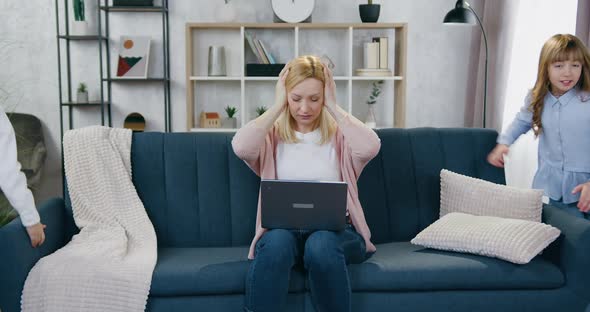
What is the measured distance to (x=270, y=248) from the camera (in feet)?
7.13

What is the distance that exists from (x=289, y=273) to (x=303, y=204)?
0.75 ft

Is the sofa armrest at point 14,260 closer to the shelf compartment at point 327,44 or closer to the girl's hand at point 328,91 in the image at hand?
the girl's hand at point 328,91

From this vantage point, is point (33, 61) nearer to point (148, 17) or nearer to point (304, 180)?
point (148, 17)

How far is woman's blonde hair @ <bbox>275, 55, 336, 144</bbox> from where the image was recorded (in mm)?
2428

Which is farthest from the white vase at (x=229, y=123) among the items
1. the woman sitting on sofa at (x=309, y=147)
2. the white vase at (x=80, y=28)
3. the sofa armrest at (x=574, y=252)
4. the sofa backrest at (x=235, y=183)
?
the sofa armrest at (x=574, y=252)

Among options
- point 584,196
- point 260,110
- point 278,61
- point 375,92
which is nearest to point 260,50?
point 278,61

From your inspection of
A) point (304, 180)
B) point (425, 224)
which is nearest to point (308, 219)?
point (304, 180)

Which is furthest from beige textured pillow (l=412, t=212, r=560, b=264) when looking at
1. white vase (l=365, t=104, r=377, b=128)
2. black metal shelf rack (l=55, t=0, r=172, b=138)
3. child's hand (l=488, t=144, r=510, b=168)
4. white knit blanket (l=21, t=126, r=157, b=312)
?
black metal shelf rack (l=55, t=0, r=172, b=138)

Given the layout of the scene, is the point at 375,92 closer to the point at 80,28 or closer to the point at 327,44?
the point at 327,44

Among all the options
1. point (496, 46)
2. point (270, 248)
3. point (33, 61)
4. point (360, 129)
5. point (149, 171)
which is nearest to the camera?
point (270, 248)

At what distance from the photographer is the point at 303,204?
2.25m

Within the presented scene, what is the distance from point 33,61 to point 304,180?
3.17m

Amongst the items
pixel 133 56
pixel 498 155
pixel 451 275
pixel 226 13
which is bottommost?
pixel 451 275

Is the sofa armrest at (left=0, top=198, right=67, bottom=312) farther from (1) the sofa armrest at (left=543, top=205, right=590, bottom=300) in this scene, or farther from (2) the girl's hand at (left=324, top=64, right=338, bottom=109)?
(1) the sofa armrest at (left=543, top=205, right=590, bottom=300)
